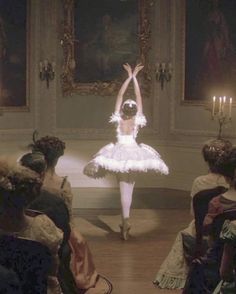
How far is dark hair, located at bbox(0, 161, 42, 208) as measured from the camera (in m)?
3.55

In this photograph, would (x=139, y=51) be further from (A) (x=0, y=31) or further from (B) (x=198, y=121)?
(A) (x=0, y=31)

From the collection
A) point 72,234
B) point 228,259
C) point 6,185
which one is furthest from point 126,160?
point 6,185

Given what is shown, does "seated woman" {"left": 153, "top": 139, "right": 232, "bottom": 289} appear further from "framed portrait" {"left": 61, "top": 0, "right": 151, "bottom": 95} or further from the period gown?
"framed portrait" {"left": 61, "top": 0, "right": 151, "bottom": 95}

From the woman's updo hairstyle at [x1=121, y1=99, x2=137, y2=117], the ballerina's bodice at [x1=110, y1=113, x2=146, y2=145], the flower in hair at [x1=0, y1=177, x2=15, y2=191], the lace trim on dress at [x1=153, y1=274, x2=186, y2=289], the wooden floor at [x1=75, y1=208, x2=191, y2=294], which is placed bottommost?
the wooden floor at [x1=75, y1=208, x2=191, y2=294]

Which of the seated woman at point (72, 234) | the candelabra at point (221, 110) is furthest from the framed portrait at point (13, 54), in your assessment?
the seated woman at point (72, 234)

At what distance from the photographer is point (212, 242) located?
4.82m

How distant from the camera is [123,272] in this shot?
273 inches

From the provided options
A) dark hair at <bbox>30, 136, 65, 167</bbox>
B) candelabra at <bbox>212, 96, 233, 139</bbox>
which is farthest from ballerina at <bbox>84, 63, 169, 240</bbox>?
dark hair at <bbox>30, 136, 65, 167</bbox>

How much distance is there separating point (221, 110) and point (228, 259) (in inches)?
276

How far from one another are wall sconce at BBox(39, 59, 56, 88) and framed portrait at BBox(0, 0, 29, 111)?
0.97 feet

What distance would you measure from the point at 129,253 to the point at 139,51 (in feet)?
17.9

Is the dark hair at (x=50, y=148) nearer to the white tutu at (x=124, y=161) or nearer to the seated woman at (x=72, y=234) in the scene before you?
the seated woman at (x=72, y=234)

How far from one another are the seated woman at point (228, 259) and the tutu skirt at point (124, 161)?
424 centimetres

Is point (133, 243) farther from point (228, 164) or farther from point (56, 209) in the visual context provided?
point (56, 209)
